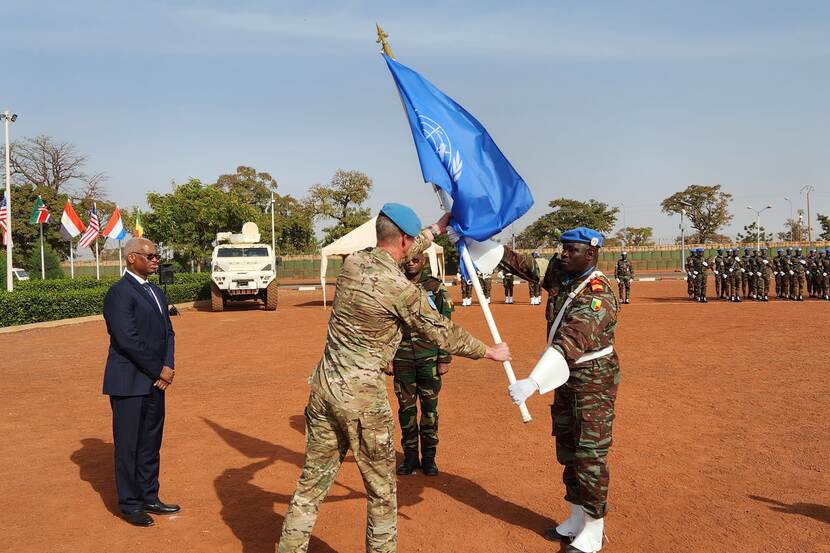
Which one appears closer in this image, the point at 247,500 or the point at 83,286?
the point at 247,500

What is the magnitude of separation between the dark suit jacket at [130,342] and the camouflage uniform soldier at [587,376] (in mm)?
2855

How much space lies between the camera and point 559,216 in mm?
68812

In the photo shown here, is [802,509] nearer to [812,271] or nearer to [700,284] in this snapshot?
[700,284]

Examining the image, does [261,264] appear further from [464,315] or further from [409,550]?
[409,550]

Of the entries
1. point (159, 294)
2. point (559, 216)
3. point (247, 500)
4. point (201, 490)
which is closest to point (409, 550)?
point (247, 500)

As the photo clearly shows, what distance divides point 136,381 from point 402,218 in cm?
253

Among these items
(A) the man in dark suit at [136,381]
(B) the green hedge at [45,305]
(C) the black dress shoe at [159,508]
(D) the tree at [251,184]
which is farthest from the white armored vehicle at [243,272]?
(D) the tree at [251,184]

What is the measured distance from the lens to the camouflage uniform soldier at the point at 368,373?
346cm

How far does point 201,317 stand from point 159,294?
57.6 feet

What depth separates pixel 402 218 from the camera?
3.53 m

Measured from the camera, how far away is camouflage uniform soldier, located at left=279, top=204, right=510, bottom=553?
346 cm

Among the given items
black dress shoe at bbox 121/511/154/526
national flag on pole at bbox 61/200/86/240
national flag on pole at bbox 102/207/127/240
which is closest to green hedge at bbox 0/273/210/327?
national flag on pole at bbox 61/200/86/240

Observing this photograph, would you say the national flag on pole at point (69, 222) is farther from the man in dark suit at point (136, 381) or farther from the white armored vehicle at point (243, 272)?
the man in dark suit at point (136, 381)

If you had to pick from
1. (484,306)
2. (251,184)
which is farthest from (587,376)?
(251,184)
